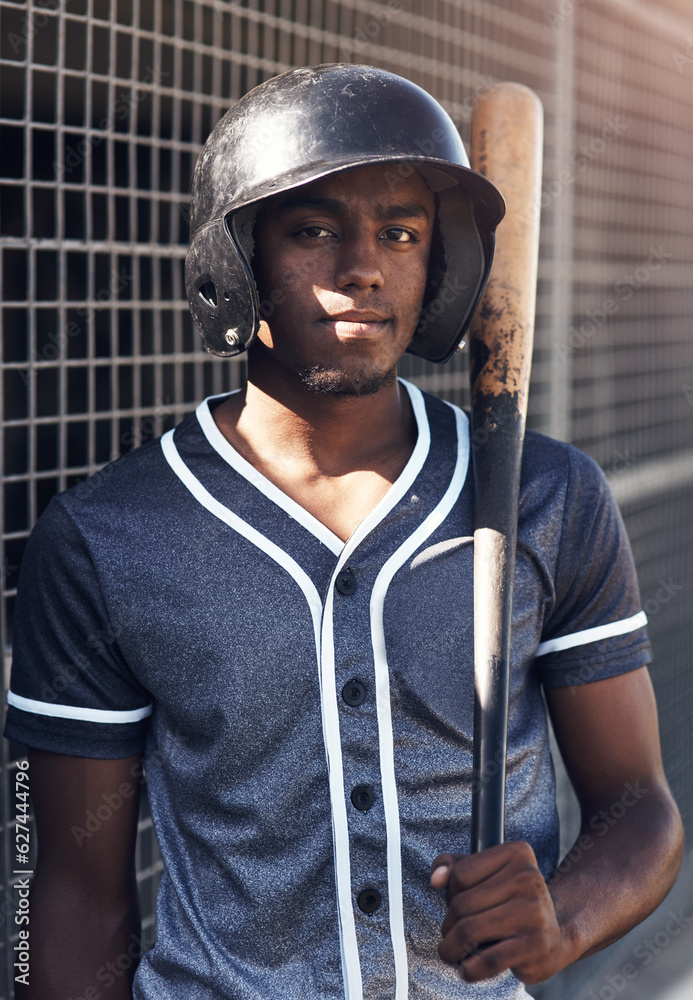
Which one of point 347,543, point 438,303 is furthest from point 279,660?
point 438,303

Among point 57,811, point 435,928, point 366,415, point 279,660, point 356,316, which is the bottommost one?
point 435,928

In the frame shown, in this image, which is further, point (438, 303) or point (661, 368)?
point (661, 368)

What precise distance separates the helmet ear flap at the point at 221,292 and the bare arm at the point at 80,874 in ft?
2.29

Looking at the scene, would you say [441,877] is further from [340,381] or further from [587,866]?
[340,381]

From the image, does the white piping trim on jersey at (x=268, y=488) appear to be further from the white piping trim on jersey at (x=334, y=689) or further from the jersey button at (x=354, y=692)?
the jersey button at (x=354, y=692)

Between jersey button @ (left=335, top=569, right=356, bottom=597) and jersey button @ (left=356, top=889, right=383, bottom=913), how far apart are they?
1.43 feet

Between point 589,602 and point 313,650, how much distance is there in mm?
456

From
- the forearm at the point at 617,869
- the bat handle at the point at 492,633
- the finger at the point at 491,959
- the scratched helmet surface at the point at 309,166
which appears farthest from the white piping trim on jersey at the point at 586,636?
the scratched helmet surface at the point at 309,166

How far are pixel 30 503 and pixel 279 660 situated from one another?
90 centimetres

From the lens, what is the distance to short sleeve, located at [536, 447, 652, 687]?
1.65 metres

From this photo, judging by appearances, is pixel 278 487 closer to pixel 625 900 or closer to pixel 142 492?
pixel 142 492

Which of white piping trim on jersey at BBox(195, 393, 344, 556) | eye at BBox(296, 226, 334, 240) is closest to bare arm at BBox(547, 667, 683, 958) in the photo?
white piping trim on jersey at BBox(195, 393, 344, 556)

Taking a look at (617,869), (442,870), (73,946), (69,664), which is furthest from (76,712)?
(617,869)

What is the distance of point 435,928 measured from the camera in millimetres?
1575
